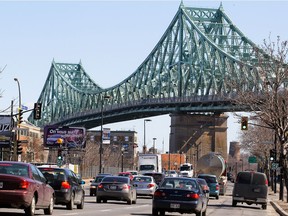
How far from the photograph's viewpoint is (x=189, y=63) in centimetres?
14888

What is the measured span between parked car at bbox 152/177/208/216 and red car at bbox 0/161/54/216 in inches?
215

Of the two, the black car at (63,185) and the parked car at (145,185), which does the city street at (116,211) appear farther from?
the parked car at (145,185)

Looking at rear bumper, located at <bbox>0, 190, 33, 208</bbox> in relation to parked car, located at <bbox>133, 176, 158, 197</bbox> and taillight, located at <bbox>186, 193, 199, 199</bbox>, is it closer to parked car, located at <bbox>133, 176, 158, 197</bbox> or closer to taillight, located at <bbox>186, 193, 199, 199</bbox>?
taillight, located at <bbox>186, 193, 199, 199</bbox>

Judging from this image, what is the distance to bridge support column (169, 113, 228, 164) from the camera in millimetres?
147875

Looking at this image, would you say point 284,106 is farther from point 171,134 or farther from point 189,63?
point 171,134

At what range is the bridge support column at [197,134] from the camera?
147875mm

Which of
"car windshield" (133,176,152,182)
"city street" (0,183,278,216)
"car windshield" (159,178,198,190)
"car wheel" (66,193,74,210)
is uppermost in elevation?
"car windshield" (133,176,152,182)

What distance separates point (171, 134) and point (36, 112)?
102514mm

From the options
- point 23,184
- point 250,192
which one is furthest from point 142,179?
point 23,184

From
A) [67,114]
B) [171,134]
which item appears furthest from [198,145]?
[67,114]

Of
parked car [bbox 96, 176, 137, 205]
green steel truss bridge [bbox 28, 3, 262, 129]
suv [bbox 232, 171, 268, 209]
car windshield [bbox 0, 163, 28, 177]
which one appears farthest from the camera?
green steel truss bridge [bbox 28, 3, 262, 129]

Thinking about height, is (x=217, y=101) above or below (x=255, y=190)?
above

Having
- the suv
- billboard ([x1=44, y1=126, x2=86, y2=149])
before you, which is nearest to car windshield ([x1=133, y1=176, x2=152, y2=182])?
the suv

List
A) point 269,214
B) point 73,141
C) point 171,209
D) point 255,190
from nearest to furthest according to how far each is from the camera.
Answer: point 171,209
point 269,214
point 255,190
point 73,141
